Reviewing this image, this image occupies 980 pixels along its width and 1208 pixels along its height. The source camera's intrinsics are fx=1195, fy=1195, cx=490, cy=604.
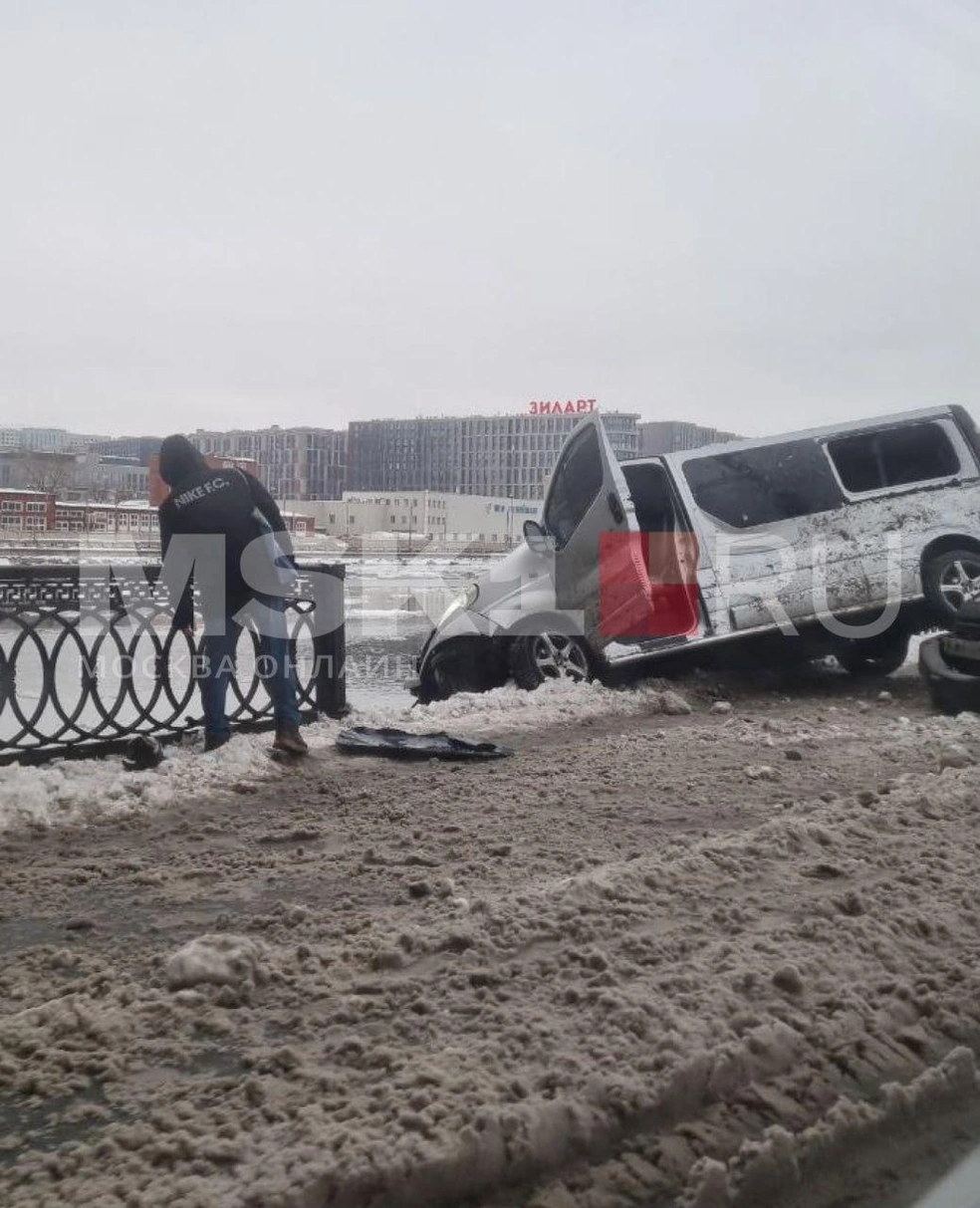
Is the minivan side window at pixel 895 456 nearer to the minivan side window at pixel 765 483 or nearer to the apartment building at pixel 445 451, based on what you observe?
the minivan side window at pixel 765 483

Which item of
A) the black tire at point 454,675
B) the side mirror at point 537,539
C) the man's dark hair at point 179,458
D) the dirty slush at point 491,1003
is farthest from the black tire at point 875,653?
the man's dark hair at point 179,458

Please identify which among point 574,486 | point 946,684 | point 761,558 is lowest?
point 946,684

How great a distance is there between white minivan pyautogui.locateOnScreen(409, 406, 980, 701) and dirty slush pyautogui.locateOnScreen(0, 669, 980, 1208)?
4.28 m

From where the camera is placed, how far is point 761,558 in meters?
10.4

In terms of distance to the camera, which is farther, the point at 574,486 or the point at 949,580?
the point at 574,486

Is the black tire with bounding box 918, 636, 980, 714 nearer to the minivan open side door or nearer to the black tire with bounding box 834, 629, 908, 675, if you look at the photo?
the black tire with bounding box 834, 629, 908, 675

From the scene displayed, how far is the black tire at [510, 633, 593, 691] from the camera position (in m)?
10.4

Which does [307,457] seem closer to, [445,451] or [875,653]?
[445,451]

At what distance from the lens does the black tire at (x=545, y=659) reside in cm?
1037

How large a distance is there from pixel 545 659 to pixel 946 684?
3275 millimetres

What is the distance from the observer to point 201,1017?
133 inches

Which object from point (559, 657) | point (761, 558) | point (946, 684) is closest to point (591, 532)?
point (559, 657)

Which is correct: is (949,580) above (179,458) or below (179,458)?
below

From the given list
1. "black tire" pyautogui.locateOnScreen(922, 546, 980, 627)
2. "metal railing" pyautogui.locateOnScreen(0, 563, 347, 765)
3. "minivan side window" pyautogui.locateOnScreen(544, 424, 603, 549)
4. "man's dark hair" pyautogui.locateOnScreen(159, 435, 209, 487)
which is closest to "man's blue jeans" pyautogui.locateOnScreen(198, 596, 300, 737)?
"metal railing" pyautogui.locateOnScreen(0, 563, 347, 765)
